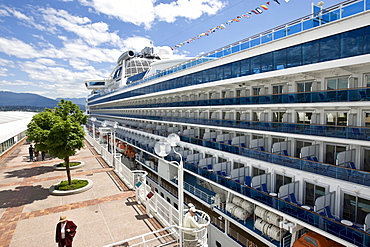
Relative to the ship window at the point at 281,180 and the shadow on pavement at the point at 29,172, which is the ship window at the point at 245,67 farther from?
the shadow on pavement at the point at 29,172

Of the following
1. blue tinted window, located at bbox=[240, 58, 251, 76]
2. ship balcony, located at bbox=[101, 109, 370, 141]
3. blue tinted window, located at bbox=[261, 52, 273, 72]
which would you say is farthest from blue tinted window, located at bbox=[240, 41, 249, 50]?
ship balcony, located at bbox=[101, 109, 370, 141]

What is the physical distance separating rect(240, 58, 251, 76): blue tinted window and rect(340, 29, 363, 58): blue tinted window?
17.4 feet

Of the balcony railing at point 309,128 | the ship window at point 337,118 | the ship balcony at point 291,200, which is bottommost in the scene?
the ship balcony at point 291,200

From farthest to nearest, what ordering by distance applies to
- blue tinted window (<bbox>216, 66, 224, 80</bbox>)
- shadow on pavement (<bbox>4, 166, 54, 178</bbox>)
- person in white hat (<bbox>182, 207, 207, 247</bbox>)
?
blue tinted window (<bbox>216, 66, 224, 80</bbox>)
shadow on pavement (<bbox>4, 166, 54, 178</bbox>)
person in white hat (<bbox>182, 207, 207, 247</bbox>)

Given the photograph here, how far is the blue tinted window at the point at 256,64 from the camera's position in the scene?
1303 cm

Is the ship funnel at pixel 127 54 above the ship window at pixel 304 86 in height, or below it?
above

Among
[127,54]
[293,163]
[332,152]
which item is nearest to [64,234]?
[293,163]

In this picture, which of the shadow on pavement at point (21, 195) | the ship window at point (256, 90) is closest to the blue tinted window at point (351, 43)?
the ship window at point (256, 90)

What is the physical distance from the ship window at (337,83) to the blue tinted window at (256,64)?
3.52m

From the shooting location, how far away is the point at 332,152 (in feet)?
35.5

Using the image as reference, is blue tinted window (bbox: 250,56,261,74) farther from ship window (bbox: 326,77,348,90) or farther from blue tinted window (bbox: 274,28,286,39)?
ship window (bbox: 326,77,348,90)

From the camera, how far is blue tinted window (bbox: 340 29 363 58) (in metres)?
8.41

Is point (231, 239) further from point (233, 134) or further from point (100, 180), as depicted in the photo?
point (100, 180)

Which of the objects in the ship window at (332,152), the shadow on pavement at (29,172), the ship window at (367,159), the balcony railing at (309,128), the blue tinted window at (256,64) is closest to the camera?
the balcony railing at (309,128)
